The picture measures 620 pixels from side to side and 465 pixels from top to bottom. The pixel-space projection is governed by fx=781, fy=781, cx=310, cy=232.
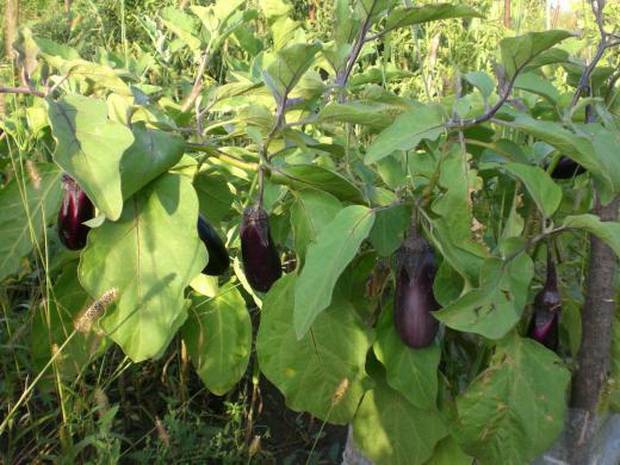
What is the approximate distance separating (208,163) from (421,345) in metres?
0.28

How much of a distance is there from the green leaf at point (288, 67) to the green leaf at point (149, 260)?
0.11 meters

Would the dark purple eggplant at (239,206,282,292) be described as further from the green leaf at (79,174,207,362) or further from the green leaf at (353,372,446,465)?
the green leaf at (353,372,446,465)

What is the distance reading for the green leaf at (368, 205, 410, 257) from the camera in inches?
29.4

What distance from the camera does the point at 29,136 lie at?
989 mm

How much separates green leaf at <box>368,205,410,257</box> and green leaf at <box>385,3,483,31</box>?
0.58ft

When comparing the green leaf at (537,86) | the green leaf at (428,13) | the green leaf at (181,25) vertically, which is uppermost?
the green leaf at (428,13)

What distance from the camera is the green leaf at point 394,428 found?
0.88m

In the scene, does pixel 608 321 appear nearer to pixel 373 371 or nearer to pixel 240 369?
pixel 373 371

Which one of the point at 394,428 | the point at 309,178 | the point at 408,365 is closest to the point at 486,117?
the point at 309,178

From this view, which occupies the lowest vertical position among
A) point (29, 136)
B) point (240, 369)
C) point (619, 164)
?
→ point (240, 369)

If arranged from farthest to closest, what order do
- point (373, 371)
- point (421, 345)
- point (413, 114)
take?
point (373, 371) < point (421, 345) < point (413, 114)

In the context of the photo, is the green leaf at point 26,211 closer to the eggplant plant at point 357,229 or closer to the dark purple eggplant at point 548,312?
the eggplant plant at point 357,229

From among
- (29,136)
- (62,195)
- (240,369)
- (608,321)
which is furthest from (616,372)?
(29,136)

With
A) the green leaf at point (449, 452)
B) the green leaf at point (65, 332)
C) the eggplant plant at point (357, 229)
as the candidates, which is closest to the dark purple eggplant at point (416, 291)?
the eggplant plant at point (357, 229)
